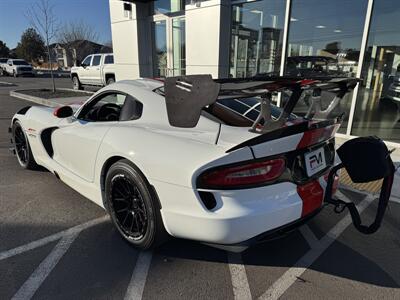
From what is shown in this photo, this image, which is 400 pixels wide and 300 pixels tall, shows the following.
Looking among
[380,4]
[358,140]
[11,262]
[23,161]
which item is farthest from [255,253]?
[380,4]

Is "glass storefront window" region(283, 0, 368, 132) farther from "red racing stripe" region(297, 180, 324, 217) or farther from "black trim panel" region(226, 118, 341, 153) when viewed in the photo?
"black trim panel" region(226, 118, 341, 153)

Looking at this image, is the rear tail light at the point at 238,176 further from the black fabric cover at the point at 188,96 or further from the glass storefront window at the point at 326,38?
the glass storefront window at the point at 326,38

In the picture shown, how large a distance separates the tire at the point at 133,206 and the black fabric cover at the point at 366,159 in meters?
1.54

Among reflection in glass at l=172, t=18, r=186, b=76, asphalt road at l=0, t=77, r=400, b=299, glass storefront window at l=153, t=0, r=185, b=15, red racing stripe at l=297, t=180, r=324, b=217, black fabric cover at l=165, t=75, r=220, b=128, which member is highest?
glass storefront window at l=153, t=0, r=185, b=15

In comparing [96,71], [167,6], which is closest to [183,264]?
[167,6]

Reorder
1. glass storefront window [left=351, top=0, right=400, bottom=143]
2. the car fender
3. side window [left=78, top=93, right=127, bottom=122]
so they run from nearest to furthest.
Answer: side window [left=78, top=93, right=127, bottom=122] → the car fender → glass storefront window [left=351, top=0, right=400, bottom=143]

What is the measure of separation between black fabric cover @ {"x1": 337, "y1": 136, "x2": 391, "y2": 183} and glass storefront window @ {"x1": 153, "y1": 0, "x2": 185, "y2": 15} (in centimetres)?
820

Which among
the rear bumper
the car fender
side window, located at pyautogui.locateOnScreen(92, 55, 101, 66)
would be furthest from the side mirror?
side window, located at pyautogui.locateOnScreen(92, 55, 101, 66)

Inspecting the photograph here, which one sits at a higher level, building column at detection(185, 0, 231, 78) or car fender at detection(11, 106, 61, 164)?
building column at detection(185, 0, 231, 78)

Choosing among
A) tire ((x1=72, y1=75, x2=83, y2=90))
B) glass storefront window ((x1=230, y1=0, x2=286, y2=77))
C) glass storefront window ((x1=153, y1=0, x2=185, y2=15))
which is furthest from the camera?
tire ((x1=72, y1=75, x2=83, y2=90))

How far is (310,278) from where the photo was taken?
93.1 inches

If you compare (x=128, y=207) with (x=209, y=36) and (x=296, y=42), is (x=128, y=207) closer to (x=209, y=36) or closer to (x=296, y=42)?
(x=296, y=42)

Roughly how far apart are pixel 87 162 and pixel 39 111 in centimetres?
154

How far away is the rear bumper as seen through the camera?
2018 millimetres
